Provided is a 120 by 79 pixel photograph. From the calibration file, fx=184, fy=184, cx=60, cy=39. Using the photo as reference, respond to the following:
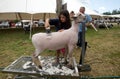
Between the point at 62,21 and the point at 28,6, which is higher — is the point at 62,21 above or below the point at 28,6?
below

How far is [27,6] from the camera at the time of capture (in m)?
10.9

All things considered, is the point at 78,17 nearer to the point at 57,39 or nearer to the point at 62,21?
the point at 62,21

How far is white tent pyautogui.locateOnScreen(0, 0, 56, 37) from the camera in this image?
10.4m

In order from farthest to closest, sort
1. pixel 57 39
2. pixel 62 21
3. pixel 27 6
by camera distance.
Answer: pixel 27 6, pixel 62 21, pixel 57 39

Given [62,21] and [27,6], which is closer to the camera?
[62,21]

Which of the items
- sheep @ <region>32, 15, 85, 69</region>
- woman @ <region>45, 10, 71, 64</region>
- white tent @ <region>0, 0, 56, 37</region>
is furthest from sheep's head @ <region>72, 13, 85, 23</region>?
white tent @ <region>0, 0, 56, 37</region>

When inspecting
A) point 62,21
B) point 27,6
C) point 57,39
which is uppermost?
point 27,6

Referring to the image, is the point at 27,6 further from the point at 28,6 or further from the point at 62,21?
the point at 62,21

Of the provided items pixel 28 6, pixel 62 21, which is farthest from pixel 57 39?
pixel 28 6

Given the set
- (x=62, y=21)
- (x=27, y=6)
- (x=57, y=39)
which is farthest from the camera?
(x=27, y=6)

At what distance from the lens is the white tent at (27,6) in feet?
34.2

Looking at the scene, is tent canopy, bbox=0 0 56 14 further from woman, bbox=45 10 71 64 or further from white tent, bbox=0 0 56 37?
woman, bbox=45 10 71 64

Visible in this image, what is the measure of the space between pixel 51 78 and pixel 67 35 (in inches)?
32.9

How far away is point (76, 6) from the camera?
41.7 ft
